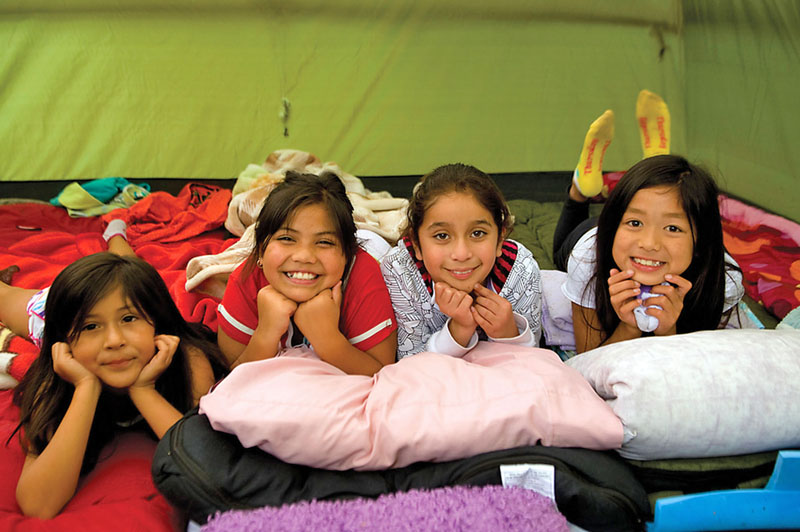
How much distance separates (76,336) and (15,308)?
58 centimetres

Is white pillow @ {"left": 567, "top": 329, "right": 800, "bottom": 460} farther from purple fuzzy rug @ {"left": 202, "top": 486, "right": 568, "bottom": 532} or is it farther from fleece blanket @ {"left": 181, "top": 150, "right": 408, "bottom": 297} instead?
fleece blanket @ {"left": 181, "top": 150, "right": 408, "bottom": 297}

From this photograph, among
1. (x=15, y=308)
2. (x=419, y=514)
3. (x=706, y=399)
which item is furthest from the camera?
(x=15, y=308)

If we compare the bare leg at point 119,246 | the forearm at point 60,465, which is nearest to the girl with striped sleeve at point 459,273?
the forearm at point 60,465

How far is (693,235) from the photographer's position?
1.08 m

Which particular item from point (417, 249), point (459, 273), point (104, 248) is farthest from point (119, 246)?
point (459, 273)

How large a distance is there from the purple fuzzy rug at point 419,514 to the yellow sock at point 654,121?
1.36 m

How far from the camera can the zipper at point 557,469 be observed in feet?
2.56

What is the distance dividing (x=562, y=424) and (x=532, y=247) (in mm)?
1092

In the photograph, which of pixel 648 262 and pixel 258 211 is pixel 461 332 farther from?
pixel 258 211

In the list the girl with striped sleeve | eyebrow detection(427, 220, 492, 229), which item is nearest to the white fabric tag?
the girl with striped sleeve

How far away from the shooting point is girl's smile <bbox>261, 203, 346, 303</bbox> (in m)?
1.07

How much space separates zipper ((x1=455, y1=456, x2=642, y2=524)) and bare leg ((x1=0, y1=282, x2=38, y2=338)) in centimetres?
115

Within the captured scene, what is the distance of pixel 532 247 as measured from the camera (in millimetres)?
1862

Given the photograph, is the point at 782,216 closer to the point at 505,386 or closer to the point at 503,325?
the point at 503,325
